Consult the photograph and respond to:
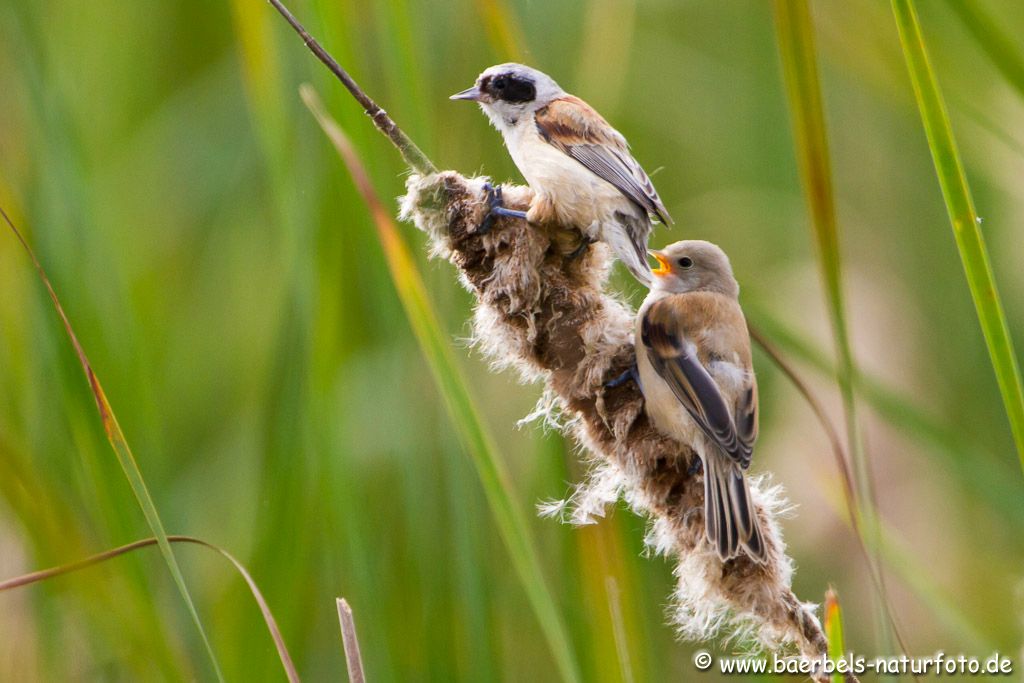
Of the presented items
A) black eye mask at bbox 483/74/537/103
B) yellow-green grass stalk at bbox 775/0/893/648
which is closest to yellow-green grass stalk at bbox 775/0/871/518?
yellow-green grass stalk at bbox 775/0/893/648

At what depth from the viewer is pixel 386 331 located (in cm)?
254

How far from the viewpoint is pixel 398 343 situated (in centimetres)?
254

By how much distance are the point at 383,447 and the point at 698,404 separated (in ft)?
3.42

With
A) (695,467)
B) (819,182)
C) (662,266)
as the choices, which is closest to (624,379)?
(695,467)

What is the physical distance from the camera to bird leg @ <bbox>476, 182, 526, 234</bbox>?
234cm

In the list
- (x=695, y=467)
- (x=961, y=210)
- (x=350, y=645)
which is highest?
(x=961, y=210)

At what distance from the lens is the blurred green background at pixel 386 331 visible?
2.24 m

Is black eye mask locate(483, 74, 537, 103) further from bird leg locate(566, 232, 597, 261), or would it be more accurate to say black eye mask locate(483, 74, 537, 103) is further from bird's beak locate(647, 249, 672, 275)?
bird leg locate(566, 232, 597, 261)

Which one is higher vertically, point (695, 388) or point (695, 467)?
point (695, 388)

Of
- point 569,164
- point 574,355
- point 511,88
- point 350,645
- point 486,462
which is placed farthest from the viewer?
point 511,88

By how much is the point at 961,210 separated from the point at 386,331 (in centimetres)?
144

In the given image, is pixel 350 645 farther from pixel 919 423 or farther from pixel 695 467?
pixel 919 423

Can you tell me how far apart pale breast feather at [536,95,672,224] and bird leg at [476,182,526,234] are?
17.1 inches

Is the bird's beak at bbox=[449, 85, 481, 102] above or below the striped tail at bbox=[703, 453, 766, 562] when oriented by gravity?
above
